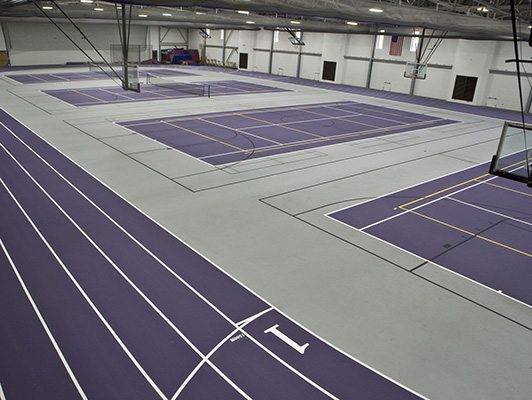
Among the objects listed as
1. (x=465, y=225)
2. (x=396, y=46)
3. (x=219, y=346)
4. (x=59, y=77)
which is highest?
(x=396, y=46)

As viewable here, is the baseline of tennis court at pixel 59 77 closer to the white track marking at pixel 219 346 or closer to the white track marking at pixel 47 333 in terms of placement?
the white track marking at pixel 47 333

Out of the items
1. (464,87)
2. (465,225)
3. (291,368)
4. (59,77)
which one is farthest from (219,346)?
(59,77)

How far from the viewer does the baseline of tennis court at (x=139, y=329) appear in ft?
20.4

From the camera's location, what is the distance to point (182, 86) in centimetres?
3806

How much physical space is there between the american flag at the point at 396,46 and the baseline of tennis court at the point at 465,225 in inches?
1159

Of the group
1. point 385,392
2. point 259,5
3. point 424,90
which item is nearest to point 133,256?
point 385,392

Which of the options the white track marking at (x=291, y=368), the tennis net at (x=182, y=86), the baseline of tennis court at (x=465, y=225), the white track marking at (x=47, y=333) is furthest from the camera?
the tennis net at (x=182, y=86)

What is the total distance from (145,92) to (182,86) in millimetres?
5513

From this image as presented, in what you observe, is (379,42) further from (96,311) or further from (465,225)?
(96,311)

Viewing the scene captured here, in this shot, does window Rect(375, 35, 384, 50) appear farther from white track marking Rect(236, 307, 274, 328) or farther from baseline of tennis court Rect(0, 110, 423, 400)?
white track marking Rect(236, 307, 274, 328)

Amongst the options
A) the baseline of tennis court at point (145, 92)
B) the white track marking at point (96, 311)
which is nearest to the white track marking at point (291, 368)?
the white track marking at point (96, 311)

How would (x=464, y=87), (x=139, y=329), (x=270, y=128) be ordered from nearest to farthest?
(x=139, y=329) → (x=270, y=128) → (x=464, y=87)

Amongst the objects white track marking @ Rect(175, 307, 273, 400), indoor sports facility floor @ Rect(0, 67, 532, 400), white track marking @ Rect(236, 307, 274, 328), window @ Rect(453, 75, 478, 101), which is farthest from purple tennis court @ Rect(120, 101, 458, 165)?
window @ Rect(453, 75, 478, 101)

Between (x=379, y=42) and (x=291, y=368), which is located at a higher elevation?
→ (x=379, y=42)
